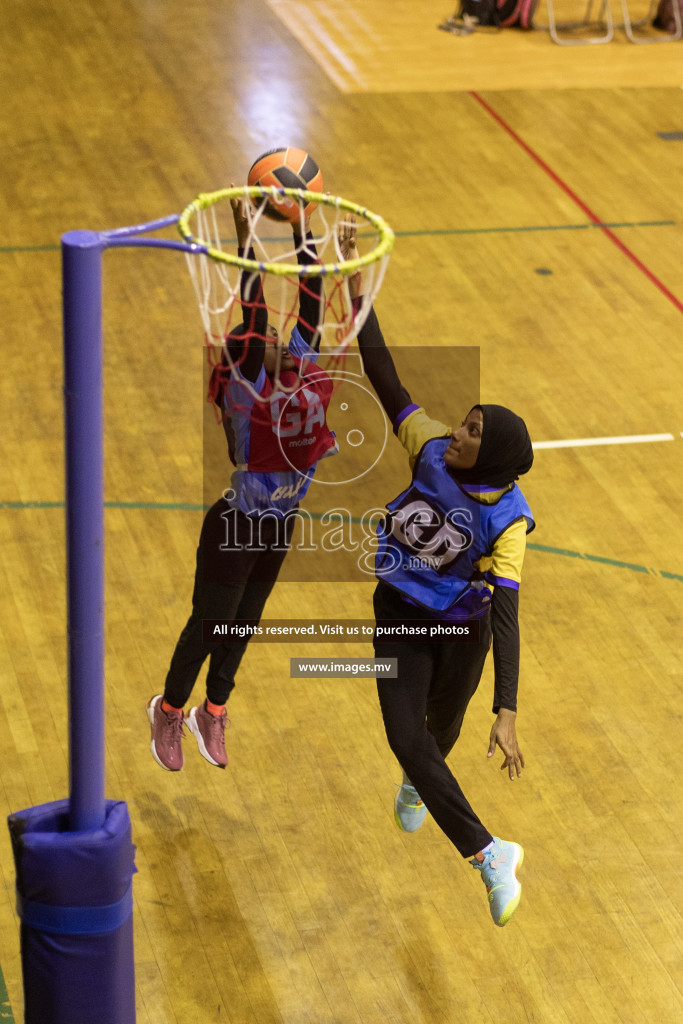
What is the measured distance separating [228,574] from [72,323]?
73.3 inches

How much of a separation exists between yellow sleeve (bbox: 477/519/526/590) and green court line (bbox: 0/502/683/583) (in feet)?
7.26

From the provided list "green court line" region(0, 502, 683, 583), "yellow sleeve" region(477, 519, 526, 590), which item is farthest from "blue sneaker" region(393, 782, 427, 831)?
"green court line" region(0, 502, 683, 583)

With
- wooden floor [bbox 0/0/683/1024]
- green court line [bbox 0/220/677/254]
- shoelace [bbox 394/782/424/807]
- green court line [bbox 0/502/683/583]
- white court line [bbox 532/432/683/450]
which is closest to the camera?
wooden floor [bbox 0/0/683/1024]

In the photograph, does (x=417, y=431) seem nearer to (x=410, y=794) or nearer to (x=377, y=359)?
(x=377, y=359)

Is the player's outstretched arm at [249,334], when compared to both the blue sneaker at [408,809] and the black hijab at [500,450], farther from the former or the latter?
the blue sneaker at [408,809]

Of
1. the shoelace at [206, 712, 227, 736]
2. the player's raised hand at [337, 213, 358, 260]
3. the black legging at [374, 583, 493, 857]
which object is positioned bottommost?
the shoelace at [206, 712, 227, 736]

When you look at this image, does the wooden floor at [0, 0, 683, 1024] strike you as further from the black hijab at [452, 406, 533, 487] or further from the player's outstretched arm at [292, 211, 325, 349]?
the player's outstretched arm at [292, 211, 325, 349]

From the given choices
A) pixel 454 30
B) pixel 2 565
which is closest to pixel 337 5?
pixel 454 30

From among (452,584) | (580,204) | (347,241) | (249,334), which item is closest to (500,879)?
(452,584)

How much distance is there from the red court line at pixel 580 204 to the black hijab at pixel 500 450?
4.63m

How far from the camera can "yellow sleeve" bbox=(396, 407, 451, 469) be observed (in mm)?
4449

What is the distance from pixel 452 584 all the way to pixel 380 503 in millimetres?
2355

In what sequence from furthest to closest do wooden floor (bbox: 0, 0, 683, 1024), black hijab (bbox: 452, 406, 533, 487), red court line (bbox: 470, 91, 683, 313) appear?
Result: red court line (bbox: 470, 91, 683, 313), wooden floor (bbox: 0, 0, 683, 1024), black hijab (bbox: 452, 406, 533, 487)

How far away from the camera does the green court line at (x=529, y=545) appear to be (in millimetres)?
6387
